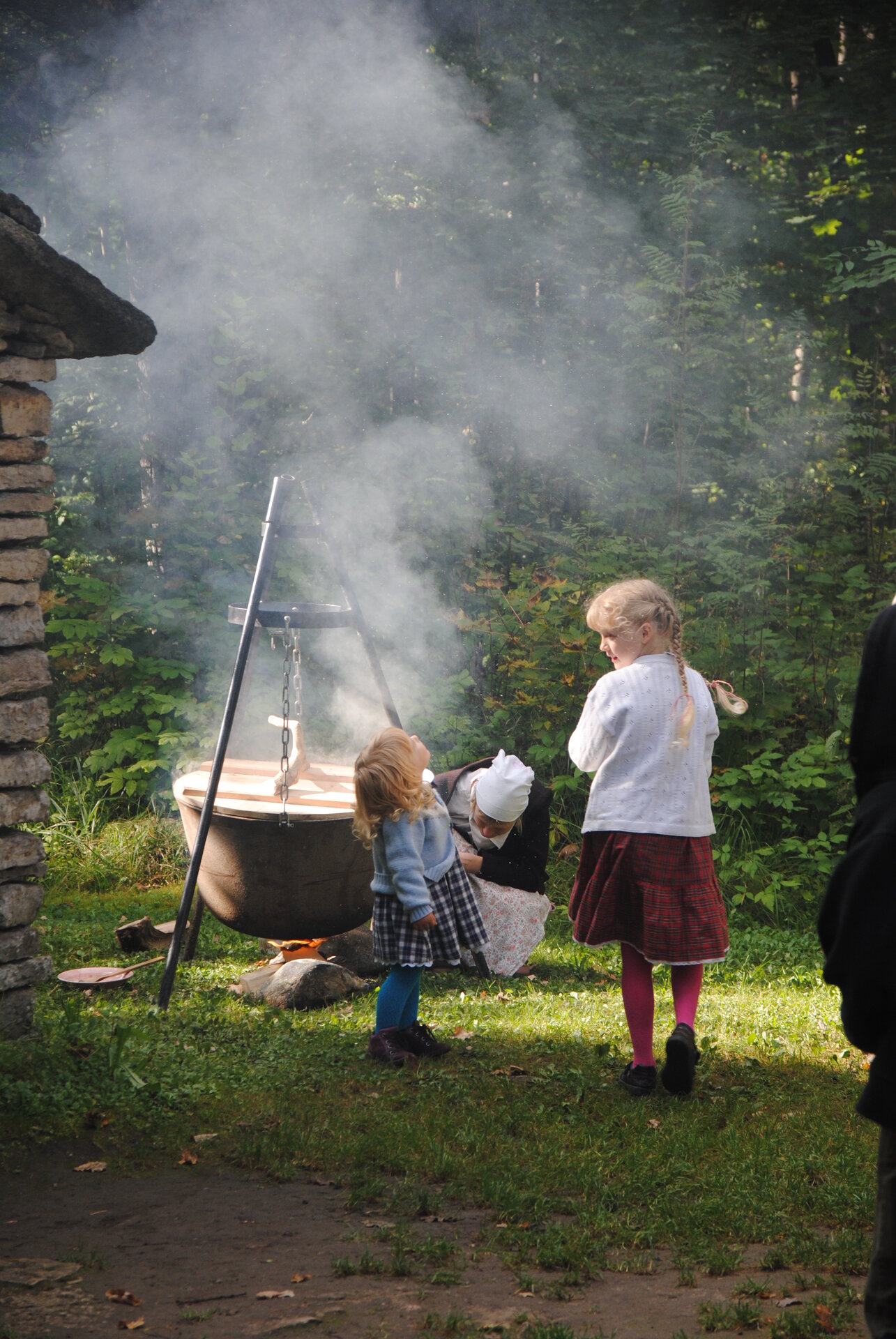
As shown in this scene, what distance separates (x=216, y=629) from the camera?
29.9 feet

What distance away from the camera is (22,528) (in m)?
4.31

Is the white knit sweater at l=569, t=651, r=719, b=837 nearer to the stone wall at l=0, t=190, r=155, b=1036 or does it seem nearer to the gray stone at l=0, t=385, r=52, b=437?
the stone wall at l=0, t=190, r=155, b=1036

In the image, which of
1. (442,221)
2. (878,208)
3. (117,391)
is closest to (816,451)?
(878,208)

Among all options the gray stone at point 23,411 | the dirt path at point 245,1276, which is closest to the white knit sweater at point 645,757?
the dirt path at point 245,1276

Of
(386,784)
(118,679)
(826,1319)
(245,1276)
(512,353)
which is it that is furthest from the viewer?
(512,353)

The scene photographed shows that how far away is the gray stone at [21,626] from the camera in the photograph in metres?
4.25

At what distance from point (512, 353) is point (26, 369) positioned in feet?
22.9

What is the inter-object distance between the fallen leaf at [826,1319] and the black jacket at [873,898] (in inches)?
37.2

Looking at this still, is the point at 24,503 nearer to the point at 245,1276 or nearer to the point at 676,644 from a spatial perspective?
the point at 676,644

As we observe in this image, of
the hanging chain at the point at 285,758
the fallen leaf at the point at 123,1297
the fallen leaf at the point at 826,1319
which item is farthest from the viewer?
the hanging chain at the point at 285,758

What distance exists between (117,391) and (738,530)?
5857 mm

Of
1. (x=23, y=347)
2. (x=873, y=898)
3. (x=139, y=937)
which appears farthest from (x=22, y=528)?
(x=873, y=898)

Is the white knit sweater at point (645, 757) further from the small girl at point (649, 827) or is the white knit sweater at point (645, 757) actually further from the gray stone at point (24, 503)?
the gray stone at point (24, 503)

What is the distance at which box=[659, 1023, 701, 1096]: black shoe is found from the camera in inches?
149
